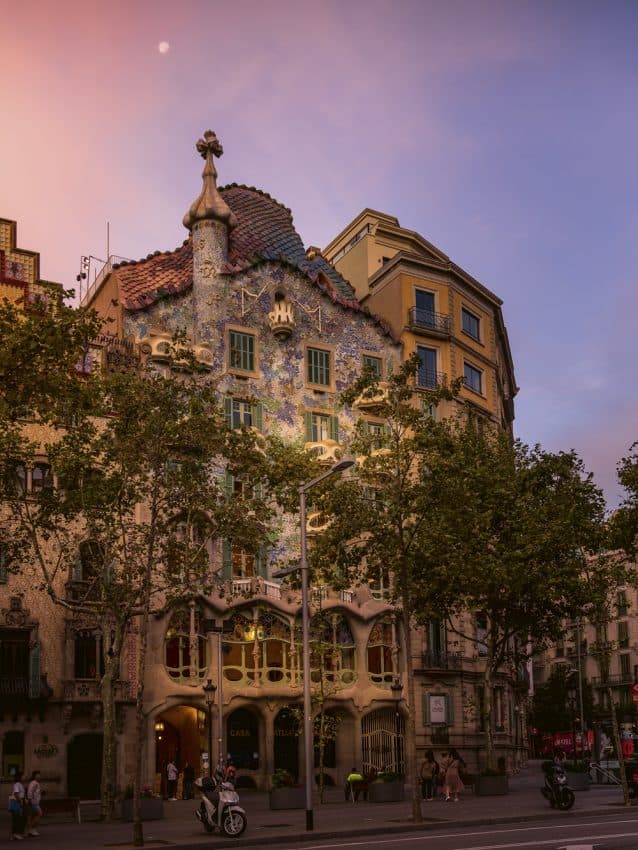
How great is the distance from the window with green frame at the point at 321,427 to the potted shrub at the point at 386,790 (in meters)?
17.6

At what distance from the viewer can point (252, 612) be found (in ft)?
144

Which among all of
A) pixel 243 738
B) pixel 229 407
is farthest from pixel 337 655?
pixel 229 407

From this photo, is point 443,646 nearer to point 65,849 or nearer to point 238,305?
point 238,305

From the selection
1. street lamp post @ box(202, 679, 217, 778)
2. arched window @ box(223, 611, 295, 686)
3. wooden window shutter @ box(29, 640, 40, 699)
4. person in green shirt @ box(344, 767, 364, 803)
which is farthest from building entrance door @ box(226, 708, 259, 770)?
wooden window shutter @ box(29, 640, 40, 699)

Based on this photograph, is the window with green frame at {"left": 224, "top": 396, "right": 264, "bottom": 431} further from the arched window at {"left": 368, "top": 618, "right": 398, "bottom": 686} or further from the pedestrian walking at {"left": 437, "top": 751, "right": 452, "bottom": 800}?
the pedestrian walking at {"left": 437, "top": 751, "right": 452, "bottom": 800}

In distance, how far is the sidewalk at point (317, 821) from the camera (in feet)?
79.7

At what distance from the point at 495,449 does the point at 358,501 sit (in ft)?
61.9

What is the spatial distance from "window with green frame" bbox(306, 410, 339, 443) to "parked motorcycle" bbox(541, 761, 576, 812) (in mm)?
21713

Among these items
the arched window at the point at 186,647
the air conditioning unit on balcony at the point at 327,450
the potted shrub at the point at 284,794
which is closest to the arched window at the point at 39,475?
the arched window at the point at 186,647

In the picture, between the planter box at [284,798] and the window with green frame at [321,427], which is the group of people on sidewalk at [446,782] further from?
the window with green frame at [321,427]

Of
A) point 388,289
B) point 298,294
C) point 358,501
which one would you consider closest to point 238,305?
point 298,294

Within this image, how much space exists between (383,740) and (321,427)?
1429cm

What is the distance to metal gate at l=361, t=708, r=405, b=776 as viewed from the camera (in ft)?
153

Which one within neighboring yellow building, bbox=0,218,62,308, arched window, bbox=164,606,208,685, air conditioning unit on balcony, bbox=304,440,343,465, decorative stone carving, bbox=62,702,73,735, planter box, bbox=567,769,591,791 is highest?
neighboring yellow building, bbox=0,218,62,308
